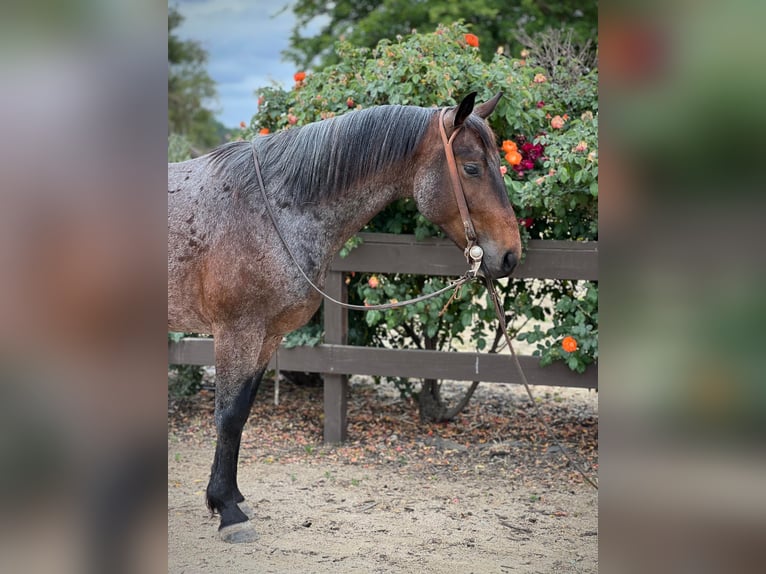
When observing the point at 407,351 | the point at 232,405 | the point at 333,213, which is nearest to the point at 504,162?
the point at 407,351

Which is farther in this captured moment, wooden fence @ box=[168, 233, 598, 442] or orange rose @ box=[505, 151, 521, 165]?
wooden fence @ box=[168, 233, 598, 442]

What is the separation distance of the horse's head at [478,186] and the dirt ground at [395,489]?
4.05ft

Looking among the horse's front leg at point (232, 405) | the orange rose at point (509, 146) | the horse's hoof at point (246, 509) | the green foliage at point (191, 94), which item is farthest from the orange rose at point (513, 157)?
the green foliage at point (191, 94)

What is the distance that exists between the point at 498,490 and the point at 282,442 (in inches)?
60.3

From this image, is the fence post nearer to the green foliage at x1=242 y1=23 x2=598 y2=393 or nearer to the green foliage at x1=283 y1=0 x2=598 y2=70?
the green foliage at x1=242 y1=23 x2=598 y2=393

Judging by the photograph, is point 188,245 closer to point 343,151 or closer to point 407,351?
point 343,151

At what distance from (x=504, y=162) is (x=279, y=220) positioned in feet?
5.44

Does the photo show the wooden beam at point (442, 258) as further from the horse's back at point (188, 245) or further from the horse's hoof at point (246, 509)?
the horse's hoof at point (246, 509)

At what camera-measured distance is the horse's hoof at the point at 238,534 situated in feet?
10.9

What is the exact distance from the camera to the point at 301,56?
11.7 m

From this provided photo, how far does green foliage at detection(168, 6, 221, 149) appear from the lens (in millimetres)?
15125

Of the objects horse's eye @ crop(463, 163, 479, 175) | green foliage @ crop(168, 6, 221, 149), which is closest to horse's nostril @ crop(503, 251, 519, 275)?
horse's eye @ crop(463, 163, 479, 175)

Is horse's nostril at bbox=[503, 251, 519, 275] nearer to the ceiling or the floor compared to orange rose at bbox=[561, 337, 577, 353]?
nearer to the ceiling
